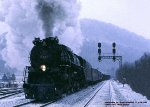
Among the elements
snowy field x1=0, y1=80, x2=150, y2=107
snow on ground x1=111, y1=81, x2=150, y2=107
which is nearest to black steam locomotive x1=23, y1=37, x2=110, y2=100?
snowy field x1=0, y1=80, x2=150, y2=107

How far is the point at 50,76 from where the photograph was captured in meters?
23.5

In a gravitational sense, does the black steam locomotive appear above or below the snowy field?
above

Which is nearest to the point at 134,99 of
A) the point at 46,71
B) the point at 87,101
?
the point at 87,101

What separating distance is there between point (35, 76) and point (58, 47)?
244cm

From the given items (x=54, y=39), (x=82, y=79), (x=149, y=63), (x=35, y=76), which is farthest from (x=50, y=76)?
(x=149, y=63)

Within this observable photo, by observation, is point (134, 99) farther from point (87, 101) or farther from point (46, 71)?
point (46, 71)

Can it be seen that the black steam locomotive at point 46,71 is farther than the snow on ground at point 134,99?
Yes

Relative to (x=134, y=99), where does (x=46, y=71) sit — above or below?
above

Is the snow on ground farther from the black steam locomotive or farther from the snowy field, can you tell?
the black steam locomotive

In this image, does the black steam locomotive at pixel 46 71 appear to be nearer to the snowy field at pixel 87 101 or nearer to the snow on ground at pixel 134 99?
the snowy field at pixel 87 101

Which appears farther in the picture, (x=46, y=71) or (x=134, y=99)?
(x=134, y=99)

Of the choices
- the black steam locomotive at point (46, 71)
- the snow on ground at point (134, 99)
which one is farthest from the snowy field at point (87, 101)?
the black steam locomotive at point (46, 71)

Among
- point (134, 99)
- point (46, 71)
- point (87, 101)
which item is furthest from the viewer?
point (134, 99)

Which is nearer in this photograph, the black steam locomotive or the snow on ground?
the snow on ground
